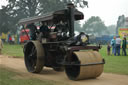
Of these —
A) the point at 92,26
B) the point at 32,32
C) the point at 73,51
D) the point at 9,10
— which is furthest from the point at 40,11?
the point at 92,26

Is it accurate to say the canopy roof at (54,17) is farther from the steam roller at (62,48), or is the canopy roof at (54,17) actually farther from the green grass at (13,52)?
the green grass at (13,52)

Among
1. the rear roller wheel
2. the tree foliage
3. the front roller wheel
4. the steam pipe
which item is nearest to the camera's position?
the rear roller wheel

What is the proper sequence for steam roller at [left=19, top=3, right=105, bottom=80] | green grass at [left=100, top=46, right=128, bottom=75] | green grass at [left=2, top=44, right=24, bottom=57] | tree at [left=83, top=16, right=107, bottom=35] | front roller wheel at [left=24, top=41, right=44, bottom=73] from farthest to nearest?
tree at [left=83, top=16, right=107, bottom=35] → green grass at [left=2, top=44, right=24, bottom=57] → green grass at [left=100, top=46, right=128, bottom=75] → front roller wheel at [left=24, top=41, right=44, bottom=73] → steam roller at [left=19, top=3, right=105, bottom=80]

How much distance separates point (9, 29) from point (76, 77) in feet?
134

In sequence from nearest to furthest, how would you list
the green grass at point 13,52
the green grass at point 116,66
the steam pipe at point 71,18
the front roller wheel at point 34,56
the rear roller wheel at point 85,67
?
the rear roller wheel at point 85,67 → the steam pipe at point 71,18 → the front roller wheel at point 34,56 → the green grass at point 116,66 → the green grass at point 13,52

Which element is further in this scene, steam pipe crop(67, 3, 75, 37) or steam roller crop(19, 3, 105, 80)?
steam pipe crop(67, 3, 75, 37)

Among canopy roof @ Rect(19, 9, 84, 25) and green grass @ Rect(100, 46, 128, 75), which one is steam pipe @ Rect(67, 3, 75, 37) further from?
green grass @ Rect(100, 46, 128, 75)

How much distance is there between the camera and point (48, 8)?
4447 centimetres

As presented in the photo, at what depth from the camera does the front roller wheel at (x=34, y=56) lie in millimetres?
9406

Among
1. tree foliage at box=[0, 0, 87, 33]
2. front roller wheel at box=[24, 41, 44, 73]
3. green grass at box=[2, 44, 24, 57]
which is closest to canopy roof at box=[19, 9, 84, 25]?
front roller wheel at box=[24, 41, 44, 73]

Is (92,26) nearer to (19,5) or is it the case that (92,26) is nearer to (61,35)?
(19,5)

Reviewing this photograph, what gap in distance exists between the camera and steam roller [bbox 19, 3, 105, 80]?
25.7 feet

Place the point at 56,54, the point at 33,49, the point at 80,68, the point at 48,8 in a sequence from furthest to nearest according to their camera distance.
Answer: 1. the point at 48,8
2. the point at 33,49
3. the point at 56,54
4. the point at 80,68

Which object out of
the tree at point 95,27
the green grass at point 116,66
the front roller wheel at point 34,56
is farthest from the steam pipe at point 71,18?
the tree at point 95,27
